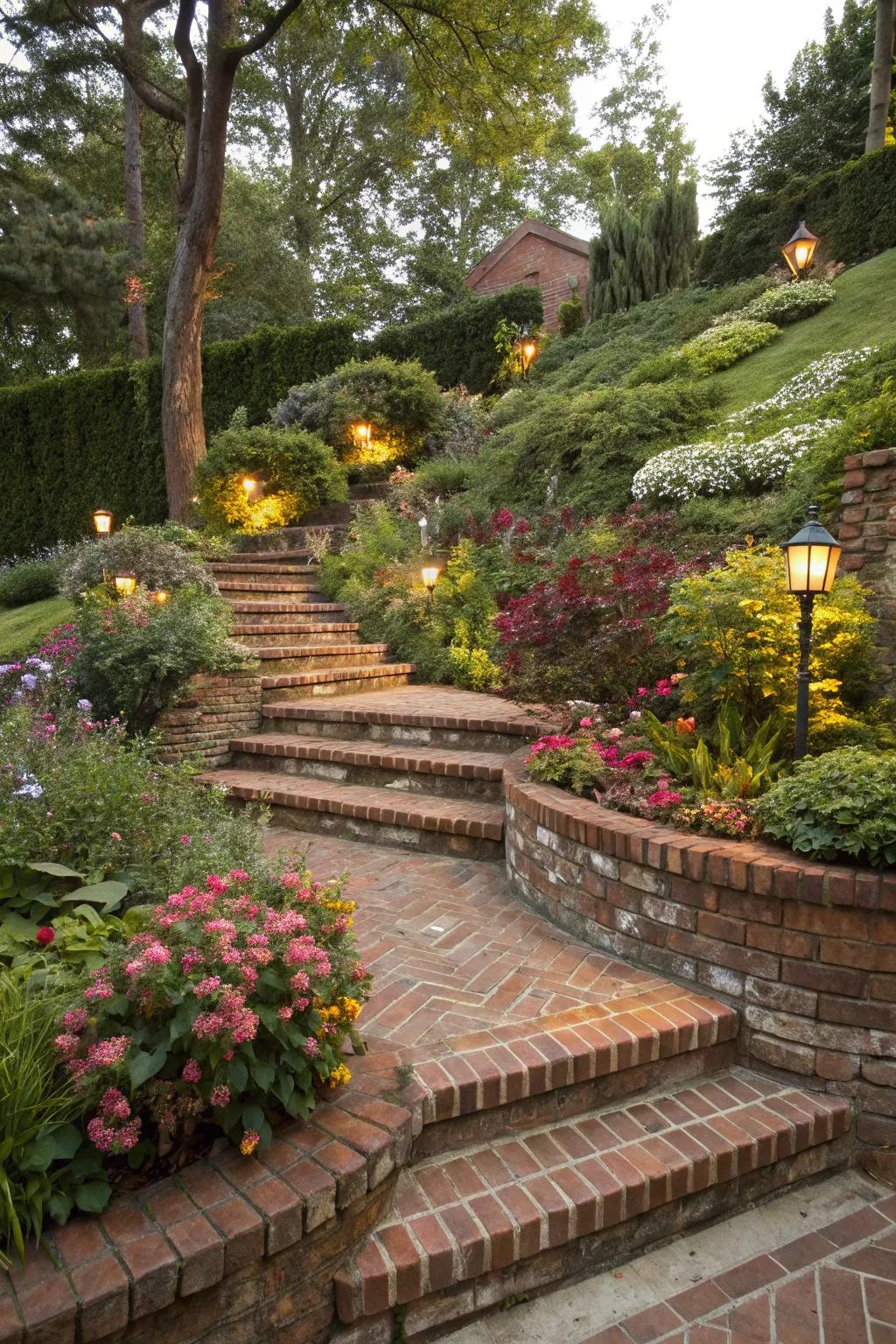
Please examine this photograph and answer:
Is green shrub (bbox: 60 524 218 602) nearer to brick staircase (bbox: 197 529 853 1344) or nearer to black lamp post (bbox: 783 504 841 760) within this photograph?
brick staircase (bbox: 197 529 853 1344)

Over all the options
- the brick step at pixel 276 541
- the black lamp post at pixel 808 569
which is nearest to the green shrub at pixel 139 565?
the brick step at pixel 276 541

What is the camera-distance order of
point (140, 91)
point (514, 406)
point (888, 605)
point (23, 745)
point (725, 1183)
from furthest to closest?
point (514, 406), point (140, 91), point (888, 605), point (23, 745), point (725, 1183)

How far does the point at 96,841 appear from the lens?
9.34 ft

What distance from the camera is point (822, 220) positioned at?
1249 centimetres

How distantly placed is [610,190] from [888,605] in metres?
31.2

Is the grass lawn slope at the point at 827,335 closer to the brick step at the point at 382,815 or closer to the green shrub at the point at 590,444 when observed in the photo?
the green shrub at the point at 590,444

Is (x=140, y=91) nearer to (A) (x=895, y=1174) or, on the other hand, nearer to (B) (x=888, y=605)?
(B) (x=888, y=605)

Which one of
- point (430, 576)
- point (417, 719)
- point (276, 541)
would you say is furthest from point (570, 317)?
point (417, 719)

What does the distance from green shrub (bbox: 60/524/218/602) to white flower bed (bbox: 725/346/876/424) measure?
5791mm

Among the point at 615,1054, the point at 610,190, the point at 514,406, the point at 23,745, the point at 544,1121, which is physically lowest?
the point at 544,1121

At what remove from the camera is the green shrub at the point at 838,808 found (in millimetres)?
2250

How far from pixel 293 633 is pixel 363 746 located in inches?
88.6

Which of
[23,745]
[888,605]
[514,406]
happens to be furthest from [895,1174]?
[514,406]

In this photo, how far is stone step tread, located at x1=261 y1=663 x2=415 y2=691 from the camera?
6148 mm
